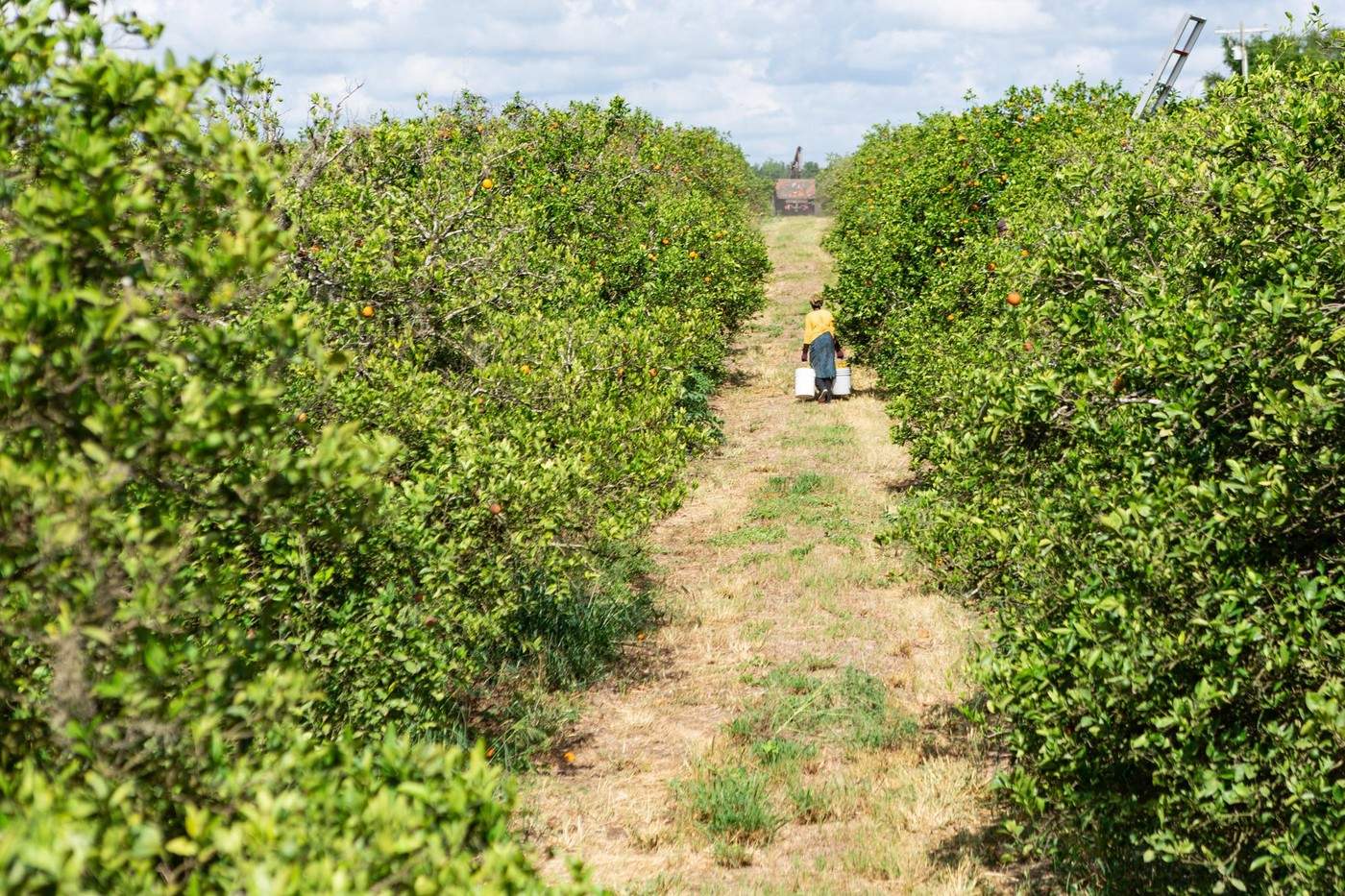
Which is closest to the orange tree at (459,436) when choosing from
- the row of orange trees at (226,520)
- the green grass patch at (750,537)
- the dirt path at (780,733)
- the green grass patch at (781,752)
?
the row of orange trees at (226,520)

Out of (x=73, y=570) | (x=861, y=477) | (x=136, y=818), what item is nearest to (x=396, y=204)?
(x=73, y=570)

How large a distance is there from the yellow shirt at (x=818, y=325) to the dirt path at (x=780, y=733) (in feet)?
19.1

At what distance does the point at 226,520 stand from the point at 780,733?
14.1 ft

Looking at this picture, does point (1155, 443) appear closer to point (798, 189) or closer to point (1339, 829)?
point (1339, 829)

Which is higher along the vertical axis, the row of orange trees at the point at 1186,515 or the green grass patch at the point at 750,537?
the row of orange trees at the point at 1186,515

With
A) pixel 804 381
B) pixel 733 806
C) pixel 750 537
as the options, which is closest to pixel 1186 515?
pixel 733 806

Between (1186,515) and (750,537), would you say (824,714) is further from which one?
(750,537)

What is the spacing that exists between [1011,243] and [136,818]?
792cm

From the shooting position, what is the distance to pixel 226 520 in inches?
149

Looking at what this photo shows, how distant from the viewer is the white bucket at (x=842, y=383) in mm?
18172

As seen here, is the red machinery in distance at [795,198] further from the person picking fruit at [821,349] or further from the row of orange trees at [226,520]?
the row of orange trees at [226,520]

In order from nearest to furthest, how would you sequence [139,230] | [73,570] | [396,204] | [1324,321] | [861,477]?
[73,570]
[139,230]
[1324,321]
[396,204]
[861,477]

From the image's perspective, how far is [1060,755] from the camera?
14.1 ft

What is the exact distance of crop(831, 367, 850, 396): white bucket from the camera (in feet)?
59.6
